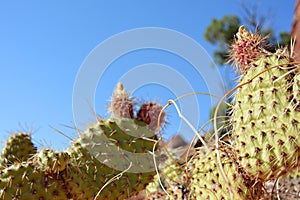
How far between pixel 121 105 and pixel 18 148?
59 cm

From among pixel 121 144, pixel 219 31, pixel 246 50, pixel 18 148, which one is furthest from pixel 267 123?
pixel 219 31

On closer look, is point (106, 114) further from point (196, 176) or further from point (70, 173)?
point (196, 176)

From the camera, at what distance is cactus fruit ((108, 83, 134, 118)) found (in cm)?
125

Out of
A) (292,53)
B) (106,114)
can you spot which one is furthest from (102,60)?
(292,53)

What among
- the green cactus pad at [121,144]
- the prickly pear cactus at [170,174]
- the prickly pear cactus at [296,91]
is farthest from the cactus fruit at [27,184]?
the prickly pear cactus at [296,91]

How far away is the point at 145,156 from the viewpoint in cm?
116

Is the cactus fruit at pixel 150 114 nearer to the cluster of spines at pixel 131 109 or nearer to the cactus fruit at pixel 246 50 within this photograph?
the cluster of spines at pixel 131 109

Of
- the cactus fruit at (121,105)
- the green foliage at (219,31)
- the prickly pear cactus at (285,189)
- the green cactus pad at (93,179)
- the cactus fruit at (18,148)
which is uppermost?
the green foliage at (219,31)

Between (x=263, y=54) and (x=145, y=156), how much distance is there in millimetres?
525

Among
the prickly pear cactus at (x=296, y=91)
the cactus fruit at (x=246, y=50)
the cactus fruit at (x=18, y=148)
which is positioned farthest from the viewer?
the cactus fruit at (x=18, y=148)

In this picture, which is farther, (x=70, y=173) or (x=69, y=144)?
(x=69, y=144)

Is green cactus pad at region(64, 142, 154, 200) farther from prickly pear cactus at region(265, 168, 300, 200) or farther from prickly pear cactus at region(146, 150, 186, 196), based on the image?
prickly pear cactus at region(265, 168, 300, 200)

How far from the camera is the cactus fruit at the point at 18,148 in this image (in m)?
1.57

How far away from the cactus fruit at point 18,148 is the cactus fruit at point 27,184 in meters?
0.55
